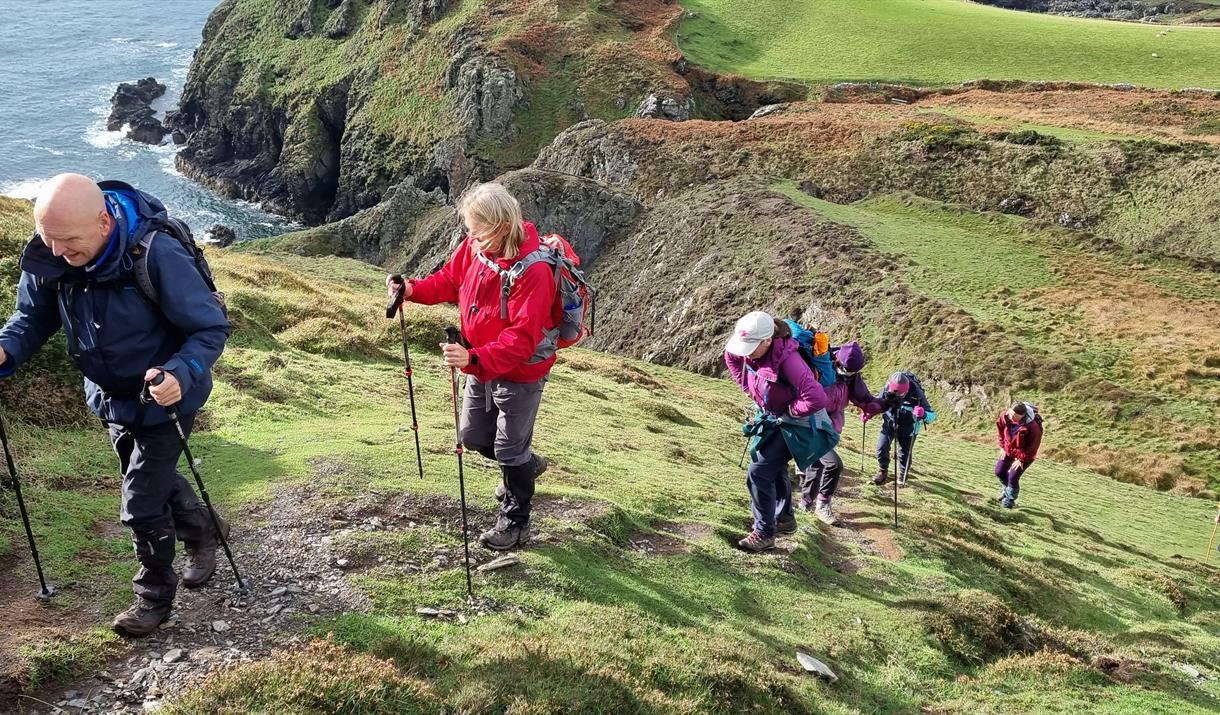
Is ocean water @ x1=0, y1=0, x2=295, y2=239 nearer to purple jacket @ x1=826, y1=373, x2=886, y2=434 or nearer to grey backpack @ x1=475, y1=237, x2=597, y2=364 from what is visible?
purple jacket @ x1=826, y1=373, x2=886, y2=434

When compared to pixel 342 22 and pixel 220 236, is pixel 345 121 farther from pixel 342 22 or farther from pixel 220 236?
pixel 220 236

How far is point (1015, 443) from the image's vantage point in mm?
19703

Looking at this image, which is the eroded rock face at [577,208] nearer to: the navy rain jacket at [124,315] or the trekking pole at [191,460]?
the trekking pole at [191,460]

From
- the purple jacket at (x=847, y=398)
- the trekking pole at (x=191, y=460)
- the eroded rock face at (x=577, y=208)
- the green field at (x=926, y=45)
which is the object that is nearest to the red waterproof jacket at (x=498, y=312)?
the trekking pole at (x=191, y=460)

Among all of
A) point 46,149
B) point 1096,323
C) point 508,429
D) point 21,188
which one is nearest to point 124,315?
point 508,429

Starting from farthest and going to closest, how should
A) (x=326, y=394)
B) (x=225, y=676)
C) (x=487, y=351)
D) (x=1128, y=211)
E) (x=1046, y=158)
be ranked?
(x=1046, y=158) < (x=1128, y=211) < (x=326, y=394) < (x=487, y=351) < (x=225, y=676)

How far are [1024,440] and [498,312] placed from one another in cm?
1692

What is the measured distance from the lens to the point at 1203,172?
44125 millimetres

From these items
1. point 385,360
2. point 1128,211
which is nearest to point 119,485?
point 385,360

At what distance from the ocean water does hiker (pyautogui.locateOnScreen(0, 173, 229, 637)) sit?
266 feet

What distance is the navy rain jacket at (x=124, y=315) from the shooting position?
5.84 m

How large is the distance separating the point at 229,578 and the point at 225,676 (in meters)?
2.06

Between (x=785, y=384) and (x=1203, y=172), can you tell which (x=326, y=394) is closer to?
(x=785, y=384)

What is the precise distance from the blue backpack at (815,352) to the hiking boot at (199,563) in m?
7.89
